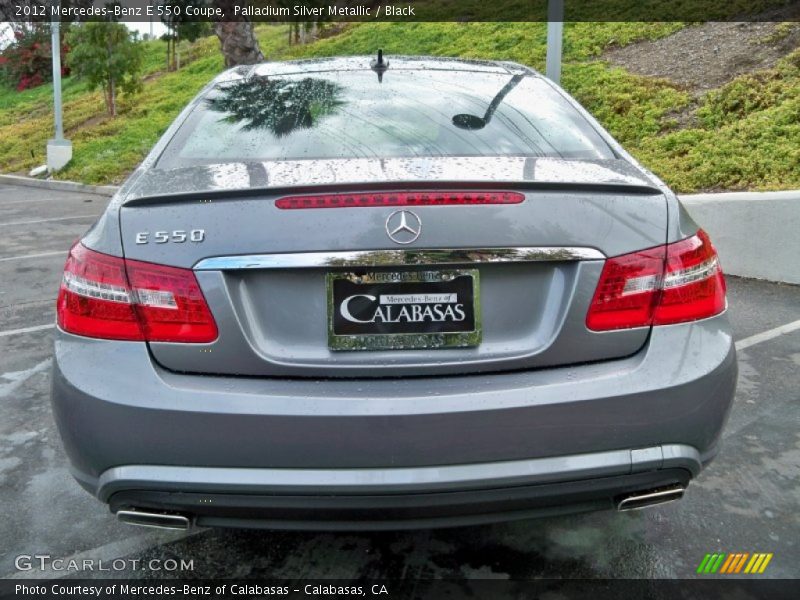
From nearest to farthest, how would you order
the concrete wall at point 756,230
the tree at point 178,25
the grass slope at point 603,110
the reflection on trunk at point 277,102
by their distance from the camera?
the reflection on trunk at point 277,102
the concrete wall at point 756,230
the grass slope at point 603,110
the tree at point 178,25

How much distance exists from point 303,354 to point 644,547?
1.44 meters

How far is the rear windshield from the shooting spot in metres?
2.54

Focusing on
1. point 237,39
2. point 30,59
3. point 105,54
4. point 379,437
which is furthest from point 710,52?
point 30,59

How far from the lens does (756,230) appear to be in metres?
6.50

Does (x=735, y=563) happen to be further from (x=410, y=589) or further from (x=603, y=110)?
(x=603, y=110)

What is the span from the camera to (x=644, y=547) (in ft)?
8.69

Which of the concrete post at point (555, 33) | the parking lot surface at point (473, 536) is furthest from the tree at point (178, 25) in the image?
the parking lot surface at point (473, 536)

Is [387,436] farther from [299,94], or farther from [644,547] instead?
[299,94]

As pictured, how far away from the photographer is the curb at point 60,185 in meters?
15.7

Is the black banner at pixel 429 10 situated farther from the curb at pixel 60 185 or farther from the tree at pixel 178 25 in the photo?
the curb at pixel 60 185

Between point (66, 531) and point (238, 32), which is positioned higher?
point (238, 32)

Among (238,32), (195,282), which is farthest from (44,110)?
(195,282)

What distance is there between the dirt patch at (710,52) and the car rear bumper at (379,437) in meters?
9.97

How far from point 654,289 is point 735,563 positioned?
108 cm
